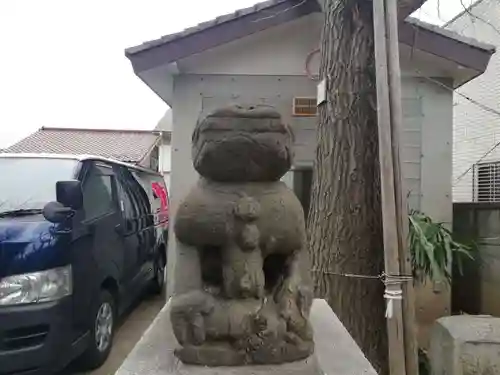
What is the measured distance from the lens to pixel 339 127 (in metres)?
3.24

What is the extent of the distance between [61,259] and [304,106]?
269 cm

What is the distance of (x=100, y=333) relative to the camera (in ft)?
12.5

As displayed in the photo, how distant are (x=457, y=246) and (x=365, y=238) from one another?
6.35ft

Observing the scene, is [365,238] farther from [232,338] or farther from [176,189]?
[176,189]

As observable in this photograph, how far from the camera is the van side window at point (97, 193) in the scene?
3762 mm

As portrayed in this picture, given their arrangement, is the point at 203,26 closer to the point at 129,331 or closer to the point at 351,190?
the point at 351,190

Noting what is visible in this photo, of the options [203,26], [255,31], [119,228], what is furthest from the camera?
[255,31]

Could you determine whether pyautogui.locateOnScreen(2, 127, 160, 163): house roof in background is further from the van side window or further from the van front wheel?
the van front wheel

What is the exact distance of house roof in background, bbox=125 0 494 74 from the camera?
4422 millimetres

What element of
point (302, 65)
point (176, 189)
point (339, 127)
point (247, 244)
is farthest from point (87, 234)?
point (302, 65)

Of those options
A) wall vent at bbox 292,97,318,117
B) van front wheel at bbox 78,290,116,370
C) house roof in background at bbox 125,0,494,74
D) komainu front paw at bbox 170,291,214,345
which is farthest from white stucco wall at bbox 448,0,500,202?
komainu front paw at bbox 170,291,214,345

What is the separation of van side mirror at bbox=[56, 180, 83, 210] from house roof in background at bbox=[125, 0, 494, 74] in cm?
162

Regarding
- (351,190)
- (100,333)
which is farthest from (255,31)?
(100,333)

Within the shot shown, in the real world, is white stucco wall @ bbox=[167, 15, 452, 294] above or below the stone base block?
above
